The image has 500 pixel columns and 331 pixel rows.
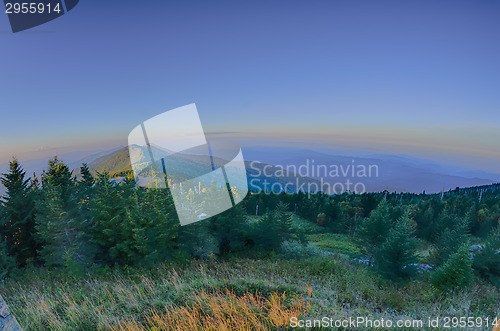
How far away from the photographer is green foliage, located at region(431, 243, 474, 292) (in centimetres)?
1015

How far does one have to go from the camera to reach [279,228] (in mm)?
20188

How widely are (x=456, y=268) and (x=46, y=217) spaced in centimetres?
2134

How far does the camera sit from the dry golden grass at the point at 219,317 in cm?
457

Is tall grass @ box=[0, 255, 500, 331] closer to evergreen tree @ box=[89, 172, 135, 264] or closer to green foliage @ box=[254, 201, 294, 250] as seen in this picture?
evergreen tree @ box=[89, 172, 135, 264]

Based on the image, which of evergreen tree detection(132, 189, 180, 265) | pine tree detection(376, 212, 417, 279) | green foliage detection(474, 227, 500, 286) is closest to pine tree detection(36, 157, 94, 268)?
evergreen tree detection(132, 189, 180, 265)

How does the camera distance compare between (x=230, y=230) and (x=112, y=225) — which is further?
(x=230, y=230)

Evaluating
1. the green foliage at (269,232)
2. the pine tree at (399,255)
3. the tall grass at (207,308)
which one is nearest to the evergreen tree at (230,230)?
the green foliage at (269,232)

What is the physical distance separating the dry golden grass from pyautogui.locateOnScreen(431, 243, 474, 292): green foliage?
339 inches

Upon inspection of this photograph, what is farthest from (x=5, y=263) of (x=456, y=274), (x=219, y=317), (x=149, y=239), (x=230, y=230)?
(x=456, y=274)

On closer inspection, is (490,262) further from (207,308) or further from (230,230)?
(207,308)

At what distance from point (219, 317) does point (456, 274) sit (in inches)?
434

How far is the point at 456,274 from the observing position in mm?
10242

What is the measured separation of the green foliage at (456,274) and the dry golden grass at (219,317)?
8.61 meters

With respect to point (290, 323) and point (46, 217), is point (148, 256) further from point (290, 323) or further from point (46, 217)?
point (290, 323)
